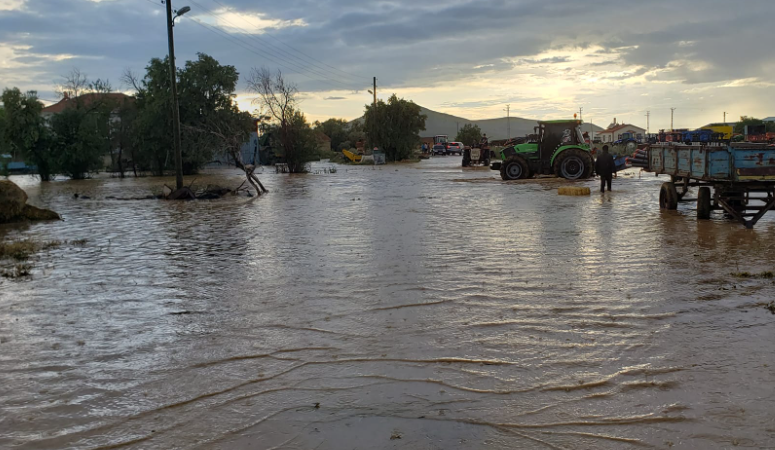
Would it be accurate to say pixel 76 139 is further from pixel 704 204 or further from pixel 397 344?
pixel 397 344

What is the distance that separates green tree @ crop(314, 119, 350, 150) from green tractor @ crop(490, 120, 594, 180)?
80604 millimetres

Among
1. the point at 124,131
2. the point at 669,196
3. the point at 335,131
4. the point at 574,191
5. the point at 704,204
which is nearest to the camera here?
the point at 704,204

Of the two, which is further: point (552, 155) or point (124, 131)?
point (124, 131)

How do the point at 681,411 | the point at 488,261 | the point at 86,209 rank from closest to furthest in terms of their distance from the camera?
1. the point at 681,411
2. the point at 488,261
3. the point at 86,209

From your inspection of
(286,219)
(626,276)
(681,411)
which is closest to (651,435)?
(681,411)

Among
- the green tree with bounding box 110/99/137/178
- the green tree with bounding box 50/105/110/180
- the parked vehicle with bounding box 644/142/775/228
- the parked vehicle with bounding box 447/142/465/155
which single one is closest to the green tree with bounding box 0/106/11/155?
the green tree with bounding box 50/105/110/180

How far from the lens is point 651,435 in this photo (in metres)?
3.91

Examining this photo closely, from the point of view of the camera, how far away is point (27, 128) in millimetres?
39156

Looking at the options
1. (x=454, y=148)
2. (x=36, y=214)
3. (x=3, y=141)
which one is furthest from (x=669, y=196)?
(x=454, y=148)

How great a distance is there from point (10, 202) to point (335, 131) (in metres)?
96.2

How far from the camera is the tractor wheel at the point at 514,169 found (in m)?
28.1

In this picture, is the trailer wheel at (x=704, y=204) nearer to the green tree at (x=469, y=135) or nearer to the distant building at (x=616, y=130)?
the green tree at (x=469, y=135)

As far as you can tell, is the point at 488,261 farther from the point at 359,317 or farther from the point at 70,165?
the point at 70,165

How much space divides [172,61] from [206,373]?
21729 mm
